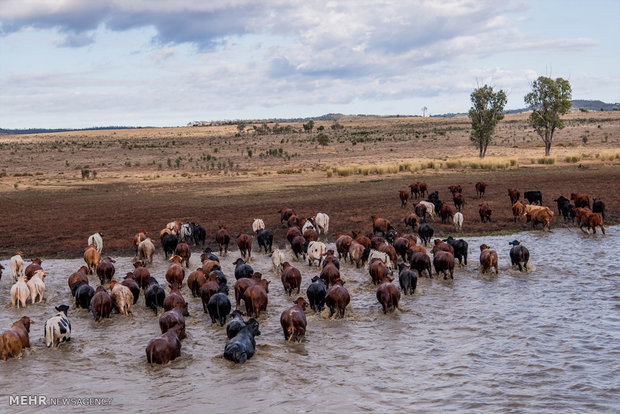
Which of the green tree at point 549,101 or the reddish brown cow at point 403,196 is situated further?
the green tree at point 549,101

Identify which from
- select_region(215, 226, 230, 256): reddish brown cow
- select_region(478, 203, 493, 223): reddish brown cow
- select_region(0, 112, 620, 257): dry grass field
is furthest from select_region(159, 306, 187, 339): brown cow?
select_region(478, 203, 493, 223): reddish brown cow

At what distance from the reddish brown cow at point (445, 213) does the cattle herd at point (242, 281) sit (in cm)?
130

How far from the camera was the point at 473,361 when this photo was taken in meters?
9.76

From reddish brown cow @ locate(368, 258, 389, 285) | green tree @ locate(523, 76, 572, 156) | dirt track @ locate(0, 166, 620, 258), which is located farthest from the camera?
green tree @ locate(523, 76, 572, 156)

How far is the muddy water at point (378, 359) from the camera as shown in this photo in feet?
27.7

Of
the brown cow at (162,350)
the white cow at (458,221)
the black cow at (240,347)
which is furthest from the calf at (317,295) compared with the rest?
the white cow at (458,221)

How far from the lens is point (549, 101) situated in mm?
57906

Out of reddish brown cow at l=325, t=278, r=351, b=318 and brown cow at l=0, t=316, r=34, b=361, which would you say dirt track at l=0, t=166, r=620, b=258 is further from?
brown cow at l=0, t=316, r=34, b=361

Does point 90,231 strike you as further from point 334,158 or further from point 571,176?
point 334,158

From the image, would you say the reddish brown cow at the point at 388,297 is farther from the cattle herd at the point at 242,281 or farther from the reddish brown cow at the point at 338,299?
the reddish brown cow at the point at 338,299

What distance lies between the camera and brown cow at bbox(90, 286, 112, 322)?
40.7 ft

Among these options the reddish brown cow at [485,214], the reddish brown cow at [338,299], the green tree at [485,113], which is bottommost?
the reddish brown cow at [338,299]

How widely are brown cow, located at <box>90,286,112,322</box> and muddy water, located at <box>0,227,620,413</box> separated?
0.73 feet

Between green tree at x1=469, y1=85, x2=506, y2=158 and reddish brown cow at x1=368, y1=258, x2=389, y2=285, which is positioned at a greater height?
green tree at x1=469, y1=85, x2=506, y2=158
